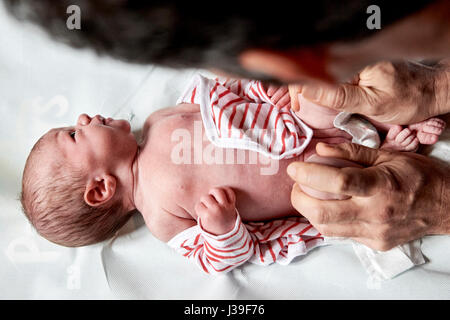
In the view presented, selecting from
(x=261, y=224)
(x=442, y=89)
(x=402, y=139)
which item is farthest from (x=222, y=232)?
(x=442, y=89)

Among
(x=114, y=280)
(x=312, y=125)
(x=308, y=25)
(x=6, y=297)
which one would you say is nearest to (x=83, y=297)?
(x=114, y=280)

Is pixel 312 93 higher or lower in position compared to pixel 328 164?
higher

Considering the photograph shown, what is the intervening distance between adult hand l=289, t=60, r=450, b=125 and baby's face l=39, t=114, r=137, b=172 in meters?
0.50

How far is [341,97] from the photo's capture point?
853 mm

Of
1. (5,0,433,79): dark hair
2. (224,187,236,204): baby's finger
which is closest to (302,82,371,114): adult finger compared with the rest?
(224,187,236,204): baby's finger

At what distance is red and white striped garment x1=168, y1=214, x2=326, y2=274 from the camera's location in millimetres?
1044

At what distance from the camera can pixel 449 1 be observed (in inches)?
16.0

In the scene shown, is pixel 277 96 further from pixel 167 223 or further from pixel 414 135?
pixel 167 223

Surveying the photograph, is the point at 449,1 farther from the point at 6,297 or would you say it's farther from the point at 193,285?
the point at 6,297

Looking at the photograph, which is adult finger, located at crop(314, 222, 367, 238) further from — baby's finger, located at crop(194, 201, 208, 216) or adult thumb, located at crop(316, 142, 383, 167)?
baby's finger, located at crop(194, 201, 208, 216)

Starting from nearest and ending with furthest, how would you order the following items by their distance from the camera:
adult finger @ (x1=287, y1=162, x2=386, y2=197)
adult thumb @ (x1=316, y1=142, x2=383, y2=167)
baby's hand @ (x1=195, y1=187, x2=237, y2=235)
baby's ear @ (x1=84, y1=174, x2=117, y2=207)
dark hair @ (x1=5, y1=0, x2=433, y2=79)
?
dark hair @ (x1=5, y1=0, x2=433, y2=79)
adult finger @ (x1=287, y1=162, x2=386, y2=197)
adult thumb @ (x1=316, y1=142, x2=383, y2=167)
baby's hand @ (x1=195, y1=187, x2=237, y2=235)
baby's ear @ (x1=84, y1=174, x2=117, y2=207)

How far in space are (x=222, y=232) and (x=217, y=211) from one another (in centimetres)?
6

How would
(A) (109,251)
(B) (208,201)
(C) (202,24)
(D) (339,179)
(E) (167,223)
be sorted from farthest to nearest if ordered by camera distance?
(A) (109,251) → (E) (167,223) → (B) (208,201) → (D) (339,179) → (C) (202,24)

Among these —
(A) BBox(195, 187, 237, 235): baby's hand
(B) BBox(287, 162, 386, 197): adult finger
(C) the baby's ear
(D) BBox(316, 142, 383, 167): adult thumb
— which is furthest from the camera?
(C) the baby's ear
